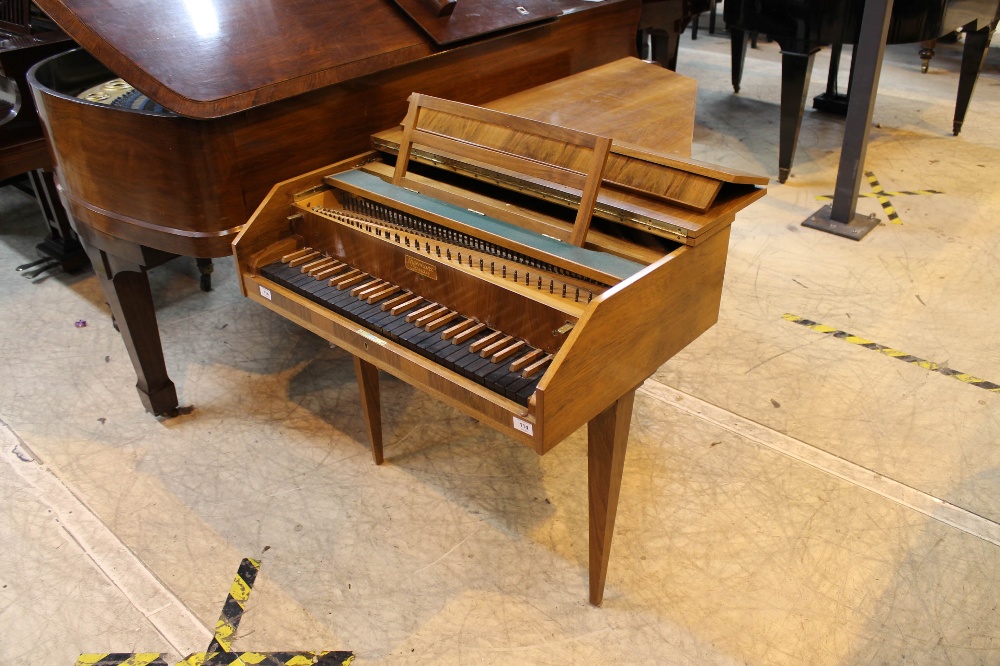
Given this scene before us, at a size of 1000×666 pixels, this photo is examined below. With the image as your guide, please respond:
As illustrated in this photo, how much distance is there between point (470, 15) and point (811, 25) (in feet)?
7.49

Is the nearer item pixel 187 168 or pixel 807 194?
pixel 187 168

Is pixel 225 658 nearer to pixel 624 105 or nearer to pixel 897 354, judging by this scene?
pixel 624 105

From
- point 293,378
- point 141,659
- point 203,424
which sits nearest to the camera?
point 141,659

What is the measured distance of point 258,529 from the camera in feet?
9.00

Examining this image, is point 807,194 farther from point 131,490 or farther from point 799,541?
point 131,490

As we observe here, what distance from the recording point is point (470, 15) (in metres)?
3.07

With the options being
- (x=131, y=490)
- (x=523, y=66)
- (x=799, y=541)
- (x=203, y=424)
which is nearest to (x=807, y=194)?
(x=523, y=66)

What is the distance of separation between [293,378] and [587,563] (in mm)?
1520

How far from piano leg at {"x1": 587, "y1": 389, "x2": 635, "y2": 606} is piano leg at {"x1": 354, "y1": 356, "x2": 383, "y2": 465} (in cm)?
86

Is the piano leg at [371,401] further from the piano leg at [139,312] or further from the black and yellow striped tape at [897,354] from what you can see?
the black and yellow striped tape at [897,354]

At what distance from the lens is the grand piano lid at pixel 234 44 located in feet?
7.67

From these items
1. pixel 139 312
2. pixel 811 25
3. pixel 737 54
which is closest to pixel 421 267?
pixel 139 312

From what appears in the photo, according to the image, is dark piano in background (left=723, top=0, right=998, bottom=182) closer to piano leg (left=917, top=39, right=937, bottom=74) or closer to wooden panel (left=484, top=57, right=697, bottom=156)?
wooden panel (left=484, top=57, right=697, bottom=156)

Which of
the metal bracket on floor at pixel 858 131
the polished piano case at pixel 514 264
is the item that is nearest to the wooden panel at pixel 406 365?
the polished piano case at pixel 514 264
